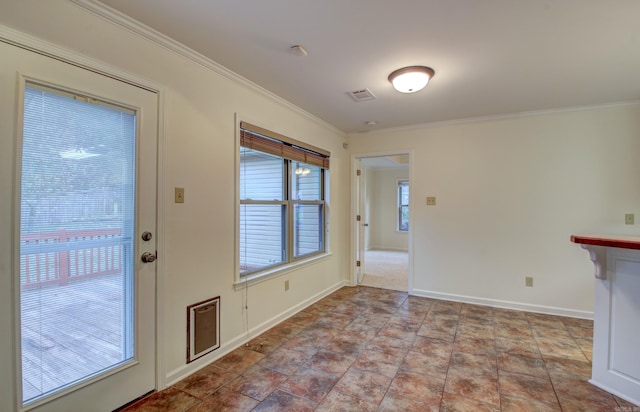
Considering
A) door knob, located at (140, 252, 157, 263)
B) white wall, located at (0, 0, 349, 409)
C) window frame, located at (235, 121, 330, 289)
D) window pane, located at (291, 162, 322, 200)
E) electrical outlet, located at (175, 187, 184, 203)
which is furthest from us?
window pane, located at (291, 162, 322, 200)

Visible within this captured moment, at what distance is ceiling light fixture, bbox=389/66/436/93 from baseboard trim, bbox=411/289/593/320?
2.78 metres

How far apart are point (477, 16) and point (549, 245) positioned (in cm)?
293

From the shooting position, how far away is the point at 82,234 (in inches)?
64.2

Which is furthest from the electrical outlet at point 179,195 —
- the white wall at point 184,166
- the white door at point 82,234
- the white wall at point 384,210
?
the white wall at point 384,210

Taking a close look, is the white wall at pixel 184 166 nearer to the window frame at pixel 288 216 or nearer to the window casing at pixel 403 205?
the window frame at pixel 288 216

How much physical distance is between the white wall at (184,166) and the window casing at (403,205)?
5817 mm

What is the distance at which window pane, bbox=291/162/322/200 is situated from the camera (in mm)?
3604

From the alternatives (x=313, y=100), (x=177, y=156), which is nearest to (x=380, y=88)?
(x=313, y=100)

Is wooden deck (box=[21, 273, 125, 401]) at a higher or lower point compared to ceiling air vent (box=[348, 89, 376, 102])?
lower

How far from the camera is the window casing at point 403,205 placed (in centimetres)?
819

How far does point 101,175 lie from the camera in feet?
5.57

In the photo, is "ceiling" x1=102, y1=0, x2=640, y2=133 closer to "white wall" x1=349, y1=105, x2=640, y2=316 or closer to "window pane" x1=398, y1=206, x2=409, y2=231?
"white wall" x1=349, y1=105, x2=640, y2=316

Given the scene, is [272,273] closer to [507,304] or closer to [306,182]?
[306,182]

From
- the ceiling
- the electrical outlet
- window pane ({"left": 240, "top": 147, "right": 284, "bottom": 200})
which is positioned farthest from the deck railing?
the ceiling
